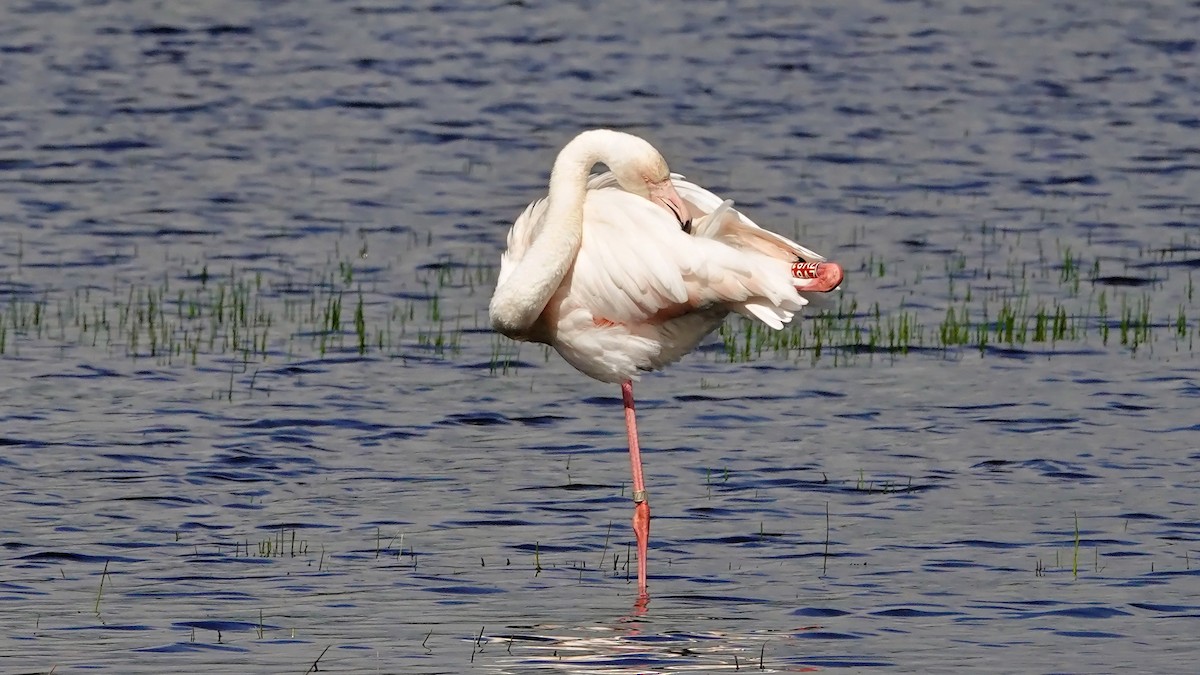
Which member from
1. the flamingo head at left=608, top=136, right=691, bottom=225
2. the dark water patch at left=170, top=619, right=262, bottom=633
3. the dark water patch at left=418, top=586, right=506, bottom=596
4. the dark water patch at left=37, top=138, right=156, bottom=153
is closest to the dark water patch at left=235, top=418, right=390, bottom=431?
the dark water patch at left=418, top=586, right=506, bottom=596

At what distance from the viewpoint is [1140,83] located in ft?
82.8

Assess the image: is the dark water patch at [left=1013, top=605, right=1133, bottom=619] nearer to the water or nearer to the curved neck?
the water

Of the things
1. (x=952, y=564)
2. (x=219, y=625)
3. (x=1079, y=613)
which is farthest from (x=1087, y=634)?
(x=219, y=625)

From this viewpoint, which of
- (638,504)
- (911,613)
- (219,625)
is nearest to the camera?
(219,625)

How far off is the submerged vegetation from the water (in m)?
0.05

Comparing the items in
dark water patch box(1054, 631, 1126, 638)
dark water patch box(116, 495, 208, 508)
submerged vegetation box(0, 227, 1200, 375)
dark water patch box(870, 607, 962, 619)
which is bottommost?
submerged vegetation box(0, 227, 1200, 375)

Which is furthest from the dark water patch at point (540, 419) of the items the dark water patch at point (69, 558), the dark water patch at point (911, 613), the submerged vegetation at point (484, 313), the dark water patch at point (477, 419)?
the dark water patch at point (911, 613)

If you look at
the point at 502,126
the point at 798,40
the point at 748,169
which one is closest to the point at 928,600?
the point at 748,169

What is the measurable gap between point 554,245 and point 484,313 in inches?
249

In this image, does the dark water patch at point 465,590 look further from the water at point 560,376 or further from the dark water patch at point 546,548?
the dark water patch at point 546,548

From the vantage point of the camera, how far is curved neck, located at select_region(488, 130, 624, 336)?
994 cm

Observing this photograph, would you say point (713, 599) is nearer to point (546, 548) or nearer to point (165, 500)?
point (546, 548)

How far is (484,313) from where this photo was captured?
640 inches

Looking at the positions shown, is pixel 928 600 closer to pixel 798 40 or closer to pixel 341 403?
pixel 341 403
